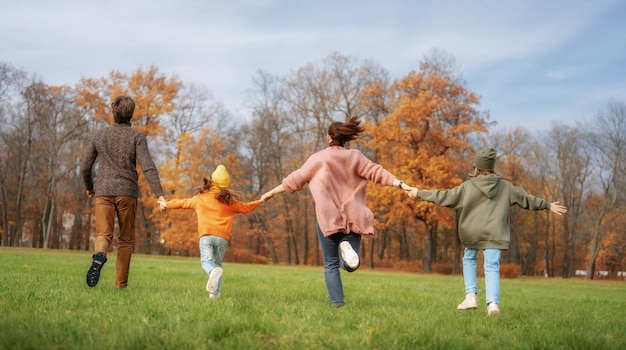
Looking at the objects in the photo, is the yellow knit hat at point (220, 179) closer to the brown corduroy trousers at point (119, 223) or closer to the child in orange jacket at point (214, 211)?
the child in orange jacket at point (214, 211)

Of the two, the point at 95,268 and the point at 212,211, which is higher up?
the point at 212,211

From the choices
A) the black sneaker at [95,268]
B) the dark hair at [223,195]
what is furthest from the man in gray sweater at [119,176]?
the dark hair at [223,195]

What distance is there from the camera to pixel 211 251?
25.7 feet

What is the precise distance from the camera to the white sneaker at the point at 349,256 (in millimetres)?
6406

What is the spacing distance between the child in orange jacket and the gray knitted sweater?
0.47m

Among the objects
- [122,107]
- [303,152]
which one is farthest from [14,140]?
[122,107]

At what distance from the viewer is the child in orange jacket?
7828 mm

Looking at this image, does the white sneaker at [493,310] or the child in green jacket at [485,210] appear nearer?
the white sneaker at [493,310]

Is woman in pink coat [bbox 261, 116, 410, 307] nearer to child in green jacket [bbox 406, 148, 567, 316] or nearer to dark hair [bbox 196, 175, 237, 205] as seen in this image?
child in green jacket [bbox 406, 148, 567, 316]

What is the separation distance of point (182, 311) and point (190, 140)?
3833 cm

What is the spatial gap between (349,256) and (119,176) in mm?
3239

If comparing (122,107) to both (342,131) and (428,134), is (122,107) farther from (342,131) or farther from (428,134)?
(428,134)

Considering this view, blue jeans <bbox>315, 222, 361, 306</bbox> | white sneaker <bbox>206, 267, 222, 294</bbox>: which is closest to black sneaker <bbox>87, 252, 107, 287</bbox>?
white sneaker <bbox>206, 267, 222, 294</bbox>

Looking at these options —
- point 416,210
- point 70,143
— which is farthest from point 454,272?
point 70,143
